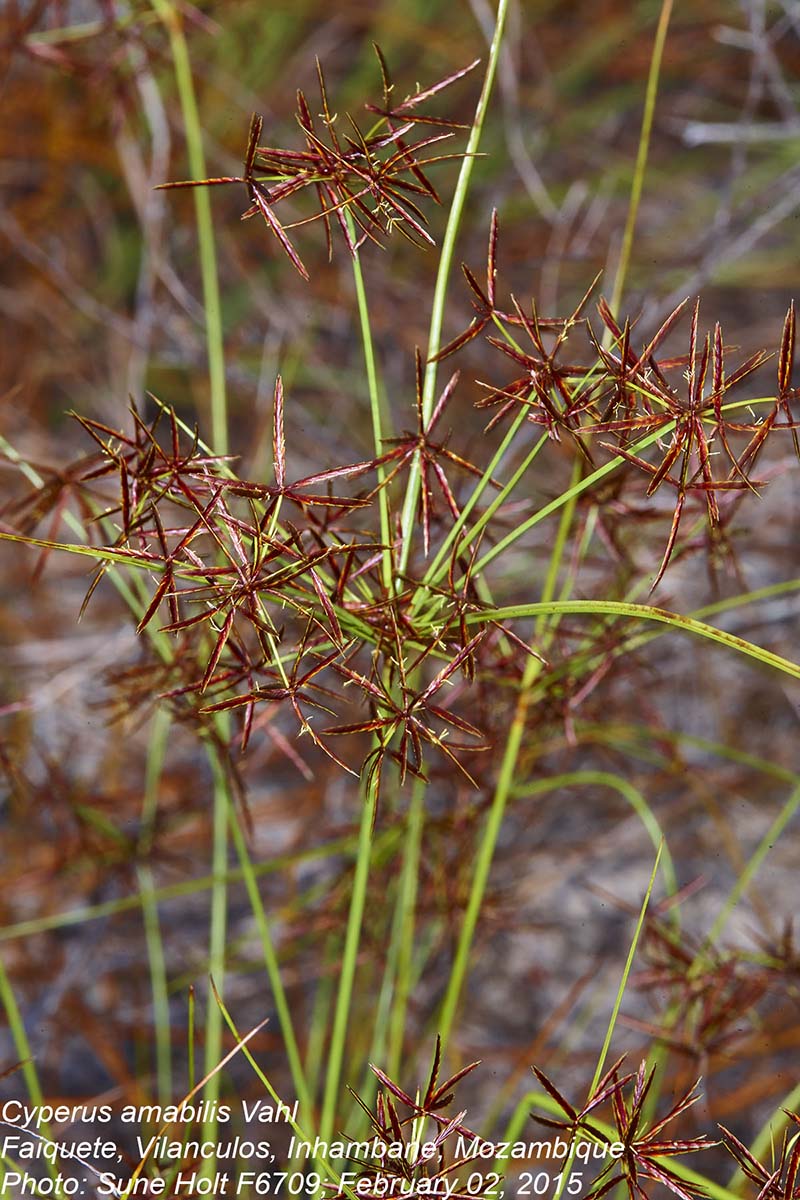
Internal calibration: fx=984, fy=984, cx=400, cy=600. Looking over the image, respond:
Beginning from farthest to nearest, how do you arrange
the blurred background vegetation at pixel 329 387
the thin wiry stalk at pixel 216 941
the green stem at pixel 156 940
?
1. the blurred background vegetation at pixel 329 387
2. the green stem at pixel 156 940
3. the thin wiry stalk at pixel 216 941

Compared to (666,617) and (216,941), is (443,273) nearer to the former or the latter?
(666,617)

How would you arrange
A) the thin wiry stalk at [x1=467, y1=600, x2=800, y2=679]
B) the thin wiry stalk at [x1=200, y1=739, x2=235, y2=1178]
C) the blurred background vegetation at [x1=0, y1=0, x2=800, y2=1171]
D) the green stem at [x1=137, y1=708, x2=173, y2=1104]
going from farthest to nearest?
the blurred background vegetation at [x1=0, y1=0, x2=800, y2=1171] < the green stem at [x1=137, y1=708, x2=173, y2=1104] < the thin wiry stalk at [x1=200, y1=739, x2=235, y2=1178] < the thin wiry stalk at [x1=467, y1=600, x2=800, y2=679]

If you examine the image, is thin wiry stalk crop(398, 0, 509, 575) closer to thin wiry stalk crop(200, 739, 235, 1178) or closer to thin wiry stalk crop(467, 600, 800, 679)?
thin wiry stalk crop(467, 600, 800, 679)

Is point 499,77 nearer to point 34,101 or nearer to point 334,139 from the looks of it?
point 34,101

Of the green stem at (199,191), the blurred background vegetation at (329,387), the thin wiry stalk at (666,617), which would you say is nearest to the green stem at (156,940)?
the blurred background vegetation at (329,387)

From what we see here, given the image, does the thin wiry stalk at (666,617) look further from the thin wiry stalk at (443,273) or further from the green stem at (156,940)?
the green stem at (156,940)

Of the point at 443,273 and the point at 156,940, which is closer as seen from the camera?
the point at 443,273

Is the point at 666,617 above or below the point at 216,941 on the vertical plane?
above

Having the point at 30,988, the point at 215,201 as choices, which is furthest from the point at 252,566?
the point at 215,201

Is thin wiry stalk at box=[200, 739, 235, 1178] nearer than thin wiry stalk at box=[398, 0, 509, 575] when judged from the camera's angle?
No

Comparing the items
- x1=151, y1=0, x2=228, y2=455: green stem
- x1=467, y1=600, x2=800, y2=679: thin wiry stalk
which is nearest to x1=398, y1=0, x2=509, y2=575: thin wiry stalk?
x1=467, y1=600, x2=800, y2=679: thin wiry stalk

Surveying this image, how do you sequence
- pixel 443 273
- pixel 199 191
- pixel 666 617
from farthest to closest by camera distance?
pixel 199 191, pixel 443 273, pixel 666 617

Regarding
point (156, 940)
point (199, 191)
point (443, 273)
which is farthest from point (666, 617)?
point (156, 940)
